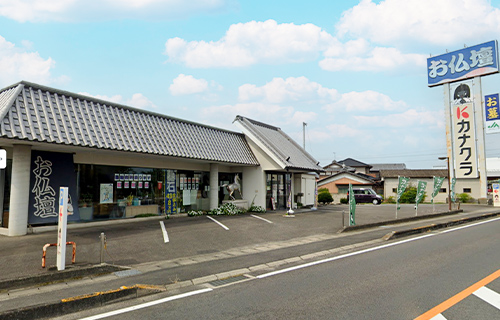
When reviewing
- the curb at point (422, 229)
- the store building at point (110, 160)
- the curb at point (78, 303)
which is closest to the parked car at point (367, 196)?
the curb at point (422, 229)

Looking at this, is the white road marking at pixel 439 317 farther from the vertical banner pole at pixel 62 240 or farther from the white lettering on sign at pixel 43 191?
the white lettering on sign at pixel 43 191

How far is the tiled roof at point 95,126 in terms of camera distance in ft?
34.9

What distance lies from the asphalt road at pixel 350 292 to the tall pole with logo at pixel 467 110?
97.1ft

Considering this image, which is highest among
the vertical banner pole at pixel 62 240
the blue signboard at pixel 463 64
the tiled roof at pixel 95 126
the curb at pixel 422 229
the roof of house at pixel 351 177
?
the blue signboard at pixel 463 64

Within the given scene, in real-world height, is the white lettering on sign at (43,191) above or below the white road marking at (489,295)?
above

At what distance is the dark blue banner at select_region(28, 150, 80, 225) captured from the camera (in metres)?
11.9

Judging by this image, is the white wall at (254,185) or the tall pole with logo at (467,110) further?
the tall pole with logo at (467,110)

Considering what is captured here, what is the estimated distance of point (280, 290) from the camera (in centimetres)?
610

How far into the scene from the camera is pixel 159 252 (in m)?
9.70

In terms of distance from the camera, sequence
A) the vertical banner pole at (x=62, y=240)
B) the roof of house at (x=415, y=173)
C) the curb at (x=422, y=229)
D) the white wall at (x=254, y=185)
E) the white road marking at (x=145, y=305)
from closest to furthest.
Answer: the white road marking at (x=145, y=305)
the vertical banner pole at (x=62, y=240)
the curb at (x=422, y=229)
the white wall at (x=254, y=185)
the roof of house at (x=415, y=173)

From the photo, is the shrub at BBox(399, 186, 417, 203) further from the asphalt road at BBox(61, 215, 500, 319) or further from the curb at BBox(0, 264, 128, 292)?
the curb at BBox(0, 264, 128, 292)

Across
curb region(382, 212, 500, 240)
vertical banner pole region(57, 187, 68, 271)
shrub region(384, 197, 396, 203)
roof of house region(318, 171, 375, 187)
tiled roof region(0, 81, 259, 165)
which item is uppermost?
tiled roof region(0, 81, 259, 165)

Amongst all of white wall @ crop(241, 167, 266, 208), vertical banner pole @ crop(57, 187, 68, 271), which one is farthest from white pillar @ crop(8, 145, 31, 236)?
white wall @ crop(241, 167, 266, 208)

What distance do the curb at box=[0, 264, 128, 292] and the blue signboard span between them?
38.9 meters
